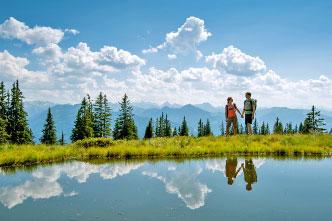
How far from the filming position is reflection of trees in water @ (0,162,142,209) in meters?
9.68

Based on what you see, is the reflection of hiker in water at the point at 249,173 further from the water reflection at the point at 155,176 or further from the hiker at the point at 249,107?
the hiker at the point at 249,107

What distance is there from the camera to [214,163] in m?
15.0

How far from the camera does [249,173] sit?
40.4 feet

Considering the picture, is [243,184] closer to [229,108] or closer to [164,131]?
[229,108]

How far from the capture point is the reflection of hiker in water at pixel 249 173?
10.8m

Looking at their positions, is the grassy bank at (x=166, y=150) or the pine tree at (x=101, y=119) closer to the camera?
the grassy bank at (x=166, y=150)

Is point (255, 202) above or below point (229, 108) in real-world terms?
below

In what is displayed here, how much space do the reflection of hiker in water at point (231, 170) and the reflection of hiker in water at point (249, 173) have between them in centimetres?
32

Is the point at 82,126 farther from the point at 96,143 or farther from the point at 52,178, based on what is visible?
the point at 52,178

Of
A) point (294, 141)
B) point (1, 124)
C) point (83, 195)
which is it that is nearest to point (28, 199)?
point (83, 195)

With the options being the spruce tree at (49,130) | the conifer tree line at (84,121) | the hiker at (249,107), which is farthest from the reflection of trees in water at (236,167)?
the spruce tree at (49,130)

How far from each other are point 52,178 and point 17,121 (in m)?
57.7

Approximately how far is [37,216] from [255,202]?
485 centimetres

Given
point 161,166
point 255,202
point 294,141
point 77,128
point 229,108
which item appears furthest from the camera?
point 77,128
